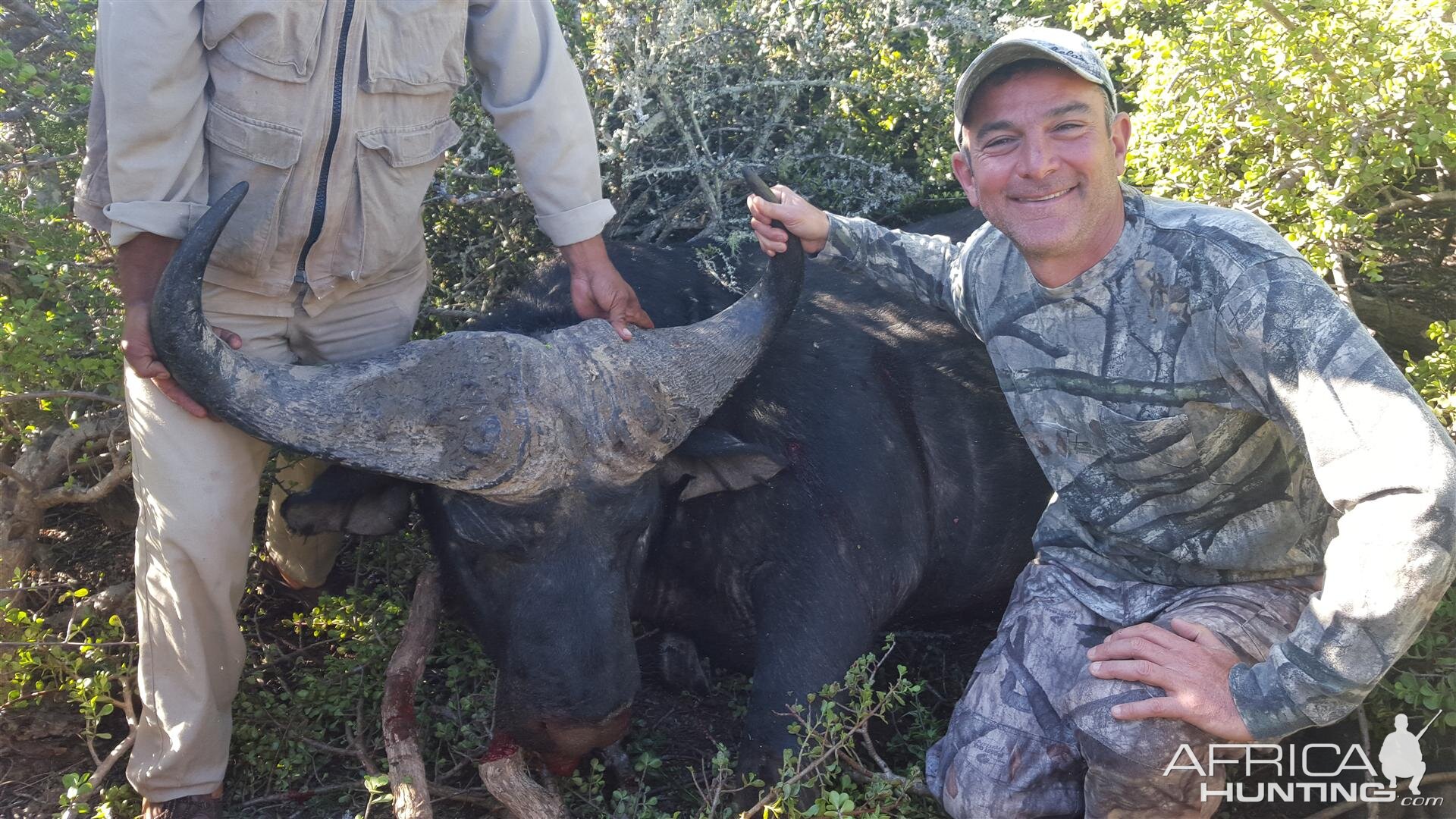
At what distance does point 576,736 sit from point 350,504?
37.1 inches

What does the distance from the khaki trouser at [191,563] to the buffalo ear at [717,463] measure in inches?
47.8

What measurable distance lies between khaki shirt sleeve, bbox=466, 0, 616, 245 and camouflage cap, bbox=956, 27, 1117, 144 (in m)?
1.34

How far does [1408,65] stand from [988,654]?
2268 millimetres

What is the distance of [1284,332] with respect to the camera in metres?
2.38

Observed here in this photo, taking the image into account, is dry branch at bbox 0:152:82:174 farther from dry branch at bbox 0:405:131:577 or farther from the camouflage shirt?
the camouflage shirt

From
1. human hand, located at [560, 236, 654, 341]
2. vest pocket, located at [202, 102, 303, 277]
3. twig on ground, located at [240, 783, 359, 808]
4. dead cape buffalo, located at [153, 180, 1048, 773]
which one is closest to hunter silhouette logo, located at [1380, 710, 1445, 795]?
dead cape buffalo, located at [153, 180, 1048, 773]

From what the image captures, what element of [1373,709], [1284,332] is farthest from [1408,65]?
[1373,709]

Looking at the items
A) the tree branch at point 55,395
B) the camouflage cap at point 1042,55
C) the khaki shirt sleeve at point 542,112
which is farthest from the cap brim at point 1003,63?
the tree branch at point 55,395

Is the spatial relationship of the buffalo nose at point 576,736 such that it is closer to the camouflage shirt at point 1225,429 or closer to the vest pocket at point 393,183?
the camouflage shirt at point 1225,429

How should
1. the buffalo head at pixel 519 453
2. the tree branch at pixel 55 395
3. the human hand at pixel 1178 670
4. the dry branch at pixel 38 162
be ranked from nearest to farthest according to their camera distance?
1. the human hand at pixel 1178 670
2. the buffalo head at pixel 519 453
3. the tree branch at pixel 55 395
4. the dry branch at pixel 38 162

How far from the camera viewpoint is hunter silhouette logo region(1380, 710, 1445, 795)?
3.04 meters

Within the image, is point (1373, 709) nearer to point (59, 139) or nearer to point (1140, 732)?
point (1140, 732)
